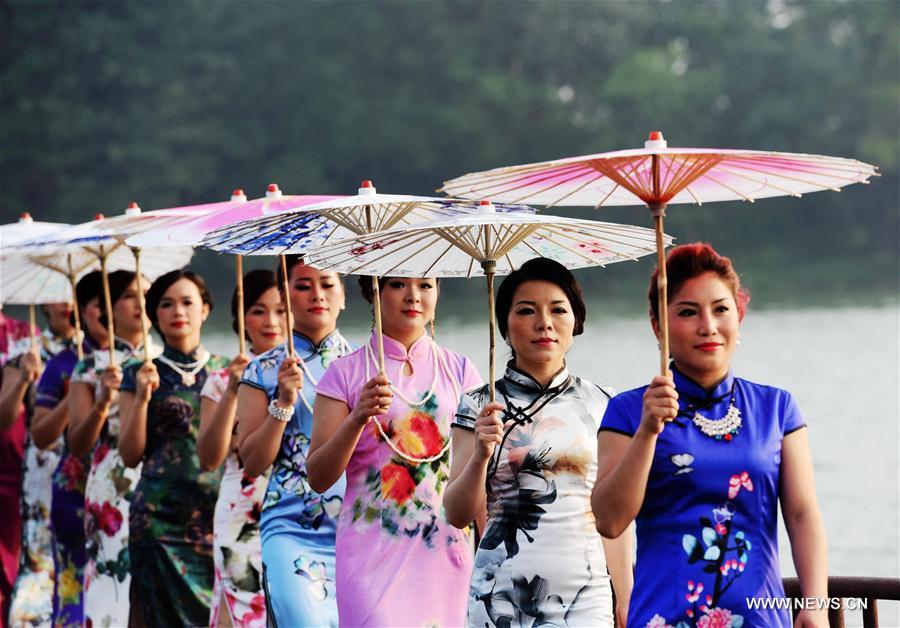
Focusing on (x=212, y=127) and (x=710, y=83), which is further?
(x=710, y=83)

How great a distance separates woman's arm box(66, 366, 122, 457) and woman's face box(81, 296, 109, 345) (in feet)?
1.11

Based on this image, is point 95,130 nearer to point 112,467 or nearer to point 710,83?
point 710,83

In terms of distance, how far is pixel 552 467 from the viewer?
4281mm

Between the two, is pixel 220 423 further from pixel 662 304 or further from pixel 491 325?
pixel 662 304

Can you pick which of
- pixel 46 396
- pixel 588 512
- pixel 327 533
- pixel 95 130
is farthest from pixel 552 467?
pixel 95 130

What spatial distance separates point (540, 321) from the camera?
4293 millimetres

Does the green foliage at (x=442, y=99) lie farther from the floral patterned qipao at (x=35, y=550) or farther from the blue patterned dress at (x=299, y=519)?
the blue patterned dress at (x=299, y=519)

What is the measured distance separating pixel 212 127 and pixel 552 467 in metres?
27.1

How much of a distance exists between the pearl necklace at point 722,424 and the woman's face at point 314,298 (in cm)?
203

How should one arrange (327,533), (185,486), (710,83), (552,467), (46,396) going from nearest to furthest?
(552,467) → (327,533) → (185,486) → (46,396) → (710,83)

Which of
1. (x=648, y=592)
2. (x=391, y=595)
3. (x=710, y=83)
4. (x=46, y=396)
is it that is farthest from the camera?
(x=710, y=83)

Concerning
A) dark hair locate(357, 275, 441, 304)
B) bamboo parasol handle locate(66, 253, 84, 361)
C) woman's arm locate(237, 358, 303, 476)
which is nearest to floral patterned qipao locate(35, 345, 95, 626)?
bamboo parasol handle locate(66, 253, 84, 361)

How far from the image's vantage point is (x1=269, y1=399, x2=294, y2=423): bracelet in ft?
17.8

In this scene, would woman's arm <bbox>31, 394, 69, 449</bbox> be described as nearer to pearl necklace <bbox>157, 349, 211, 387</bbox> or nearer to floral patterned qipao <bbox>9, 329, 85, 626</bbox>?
floral patterned qipao <bbox>9, 329, 85, 626</bbox>
